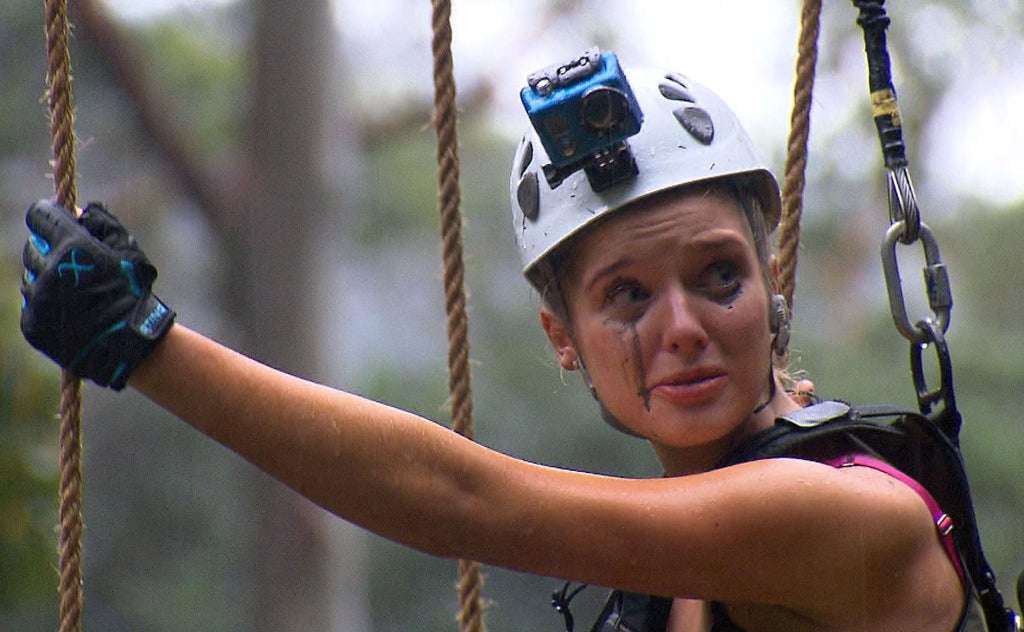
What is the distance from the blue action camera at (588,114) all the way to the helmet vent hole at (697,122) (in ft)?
0.46

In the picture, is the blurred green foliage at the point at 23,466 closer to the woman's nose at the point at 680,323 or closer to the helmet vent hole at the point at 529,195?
the helmet vent hole at the point at 529,195

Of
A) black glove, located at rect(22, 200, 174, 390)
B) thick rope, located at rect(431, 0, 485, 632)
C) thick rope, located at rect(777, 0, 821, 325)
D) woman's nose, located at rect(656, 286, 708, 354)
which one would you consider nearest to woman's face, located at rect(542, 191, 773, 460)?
woman's nose, located at rect(656, 286, 708, 354)

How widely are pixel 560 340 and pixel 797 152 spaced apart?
2.44 ft

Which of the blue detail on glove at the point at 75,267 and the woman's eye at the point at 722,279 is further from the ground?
the blue detail on glove at the point at 75,267

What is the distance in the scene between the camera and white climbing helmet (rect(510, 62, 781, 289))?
1.94m

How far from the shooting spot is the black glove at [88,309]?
155 centimetres

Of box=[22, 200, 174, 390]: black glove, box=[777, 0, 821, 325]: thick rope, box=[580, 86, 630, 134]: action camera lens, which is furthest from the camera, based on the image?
box=[777, 0, 821, 325]: thick rope

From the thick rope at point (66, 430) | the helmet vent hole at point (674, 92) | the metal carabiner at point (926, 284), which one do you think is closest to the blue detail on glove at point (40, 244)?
the thick rope at point (66, 430)

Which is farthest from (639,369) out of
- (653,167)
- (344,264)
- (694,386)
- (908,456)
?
(344,264)

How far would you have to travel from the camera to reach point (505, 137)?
14758 mm

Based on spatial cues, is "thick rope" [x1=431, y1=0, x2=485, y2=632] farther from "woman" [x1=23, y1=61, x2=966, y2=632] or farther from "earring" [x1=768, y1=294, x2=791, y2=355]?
"earring" [x1=768, y1=294, x2=791, y2=355]

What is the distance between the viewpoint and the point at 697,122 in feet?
6.78

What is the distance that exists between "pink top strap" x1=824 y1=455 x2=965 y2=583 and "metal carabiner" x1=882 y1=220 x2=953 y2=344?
15.2 inches

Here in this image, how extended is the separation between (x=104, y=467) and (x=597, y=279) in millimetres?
10914
